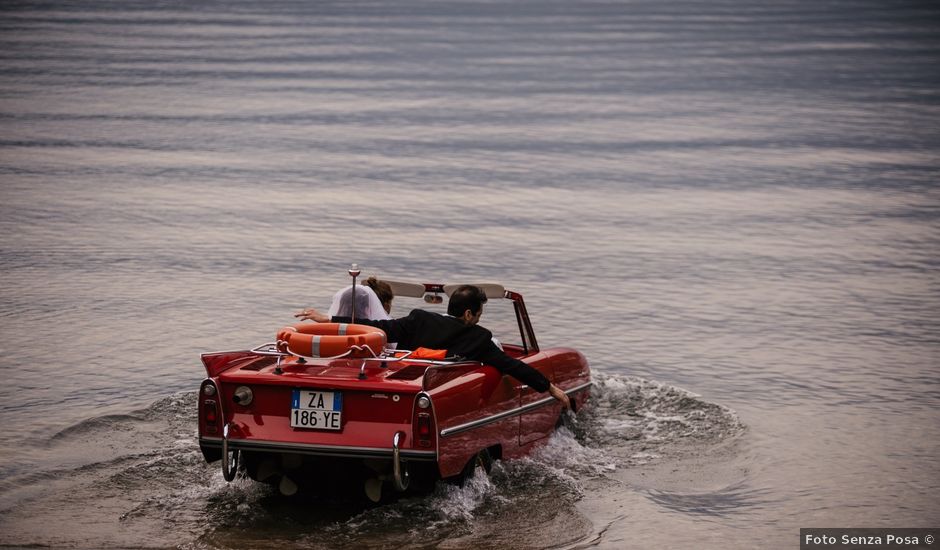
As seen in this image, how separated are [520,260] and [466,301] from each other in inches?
286

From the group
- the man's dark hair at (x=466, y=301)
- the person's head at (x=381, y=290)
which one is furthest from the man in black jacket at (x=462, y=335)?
the person's head at (x=381, y=290)

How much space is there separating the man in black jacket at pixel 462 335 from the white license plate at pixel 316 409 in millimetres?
971

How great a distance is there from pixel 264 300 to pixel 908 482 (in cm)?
703

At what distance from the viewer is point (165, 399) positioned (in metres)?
10.4

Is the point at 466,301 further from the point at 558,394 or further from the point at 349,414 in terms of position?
the point at 349,414

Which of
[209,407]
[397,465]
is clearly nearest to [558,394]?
[397,465]

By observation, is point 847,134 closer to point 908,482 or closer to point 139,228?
point 139,228

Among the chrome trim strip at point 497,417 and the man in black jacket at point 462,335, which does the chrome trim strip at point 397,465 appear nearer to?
the chrome trim strip at point 497,417

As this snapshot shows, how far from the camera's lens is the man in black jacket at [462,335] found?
846 centimetres

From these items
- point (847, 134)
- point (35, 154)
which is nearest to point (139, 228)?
point (35, 154)

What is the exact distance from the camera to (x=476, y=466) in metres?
8.45

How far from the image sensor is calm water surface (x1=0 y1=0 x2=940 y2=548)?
333 inches

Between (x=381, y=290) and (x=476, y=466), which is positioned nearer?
(x=476, y=466)

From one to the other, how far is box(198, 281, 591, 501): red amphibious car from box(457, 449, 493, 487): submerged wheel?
11mm
